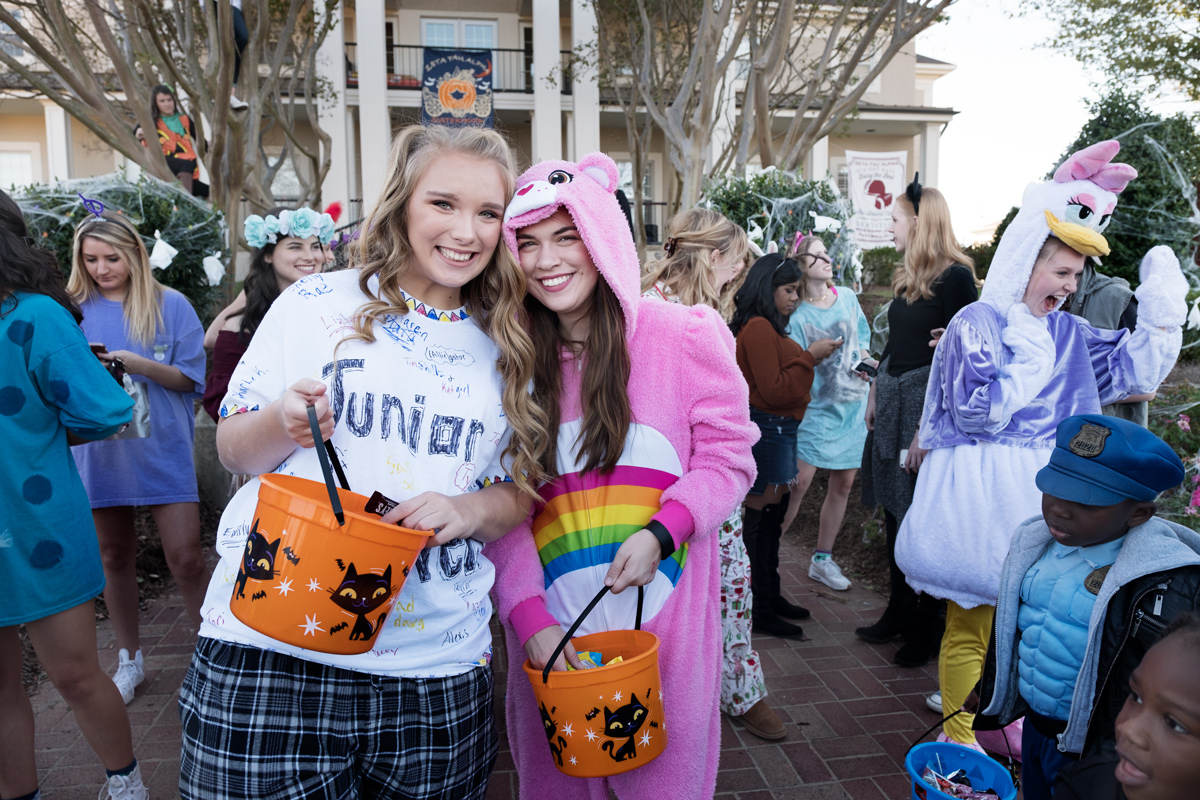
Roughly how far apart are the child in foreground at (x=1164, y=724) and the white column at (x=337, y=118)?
19029mm

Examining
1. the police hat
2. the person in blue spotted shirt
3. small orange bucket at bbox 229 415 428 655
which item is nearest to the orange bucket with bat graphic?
small orange bucket at bbox 229 415 428 655

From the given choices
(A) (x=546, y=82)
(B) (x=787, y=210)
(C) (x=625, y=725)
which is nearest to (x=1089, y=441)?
(C) (x=625, y=725)

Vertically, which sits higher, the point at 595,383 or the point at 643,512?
the point at 595,383

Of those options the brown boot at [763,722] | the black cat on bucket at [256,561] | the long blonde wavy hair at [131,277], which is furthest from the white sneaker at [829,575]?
the black cat on bucket at [256,561]

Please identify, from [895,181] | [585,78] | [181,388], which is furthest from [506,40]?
[181,388]

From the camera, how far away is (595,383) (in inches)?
75.5

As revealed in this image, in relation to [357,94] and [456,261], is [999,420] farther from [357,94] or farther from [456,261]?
[357,94]

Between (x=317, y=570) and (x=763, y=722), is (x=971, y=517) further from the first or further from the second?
(x=317, y=570)

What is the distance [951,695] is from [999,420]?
106 centimetres

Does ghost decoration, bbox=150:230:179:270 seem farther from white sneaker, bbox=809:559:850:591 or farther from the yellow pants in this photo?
the yellow pants

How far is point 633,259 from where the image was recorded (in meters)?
1.96

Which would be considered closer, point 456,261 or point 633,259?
point 456,261

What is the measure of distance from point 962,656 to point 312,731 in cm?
232

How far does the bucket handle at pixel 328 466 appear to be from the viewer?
1.28 metres
